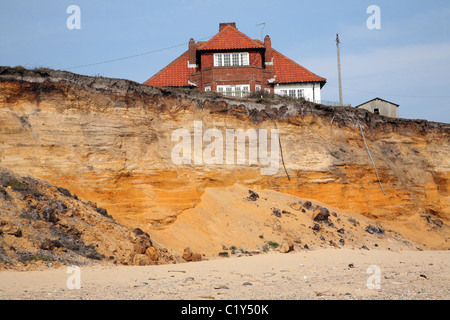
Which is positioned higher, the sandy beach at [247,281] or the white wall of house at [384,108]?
the white wall of house at [384,108]

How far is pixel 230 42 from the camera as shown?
34.1m

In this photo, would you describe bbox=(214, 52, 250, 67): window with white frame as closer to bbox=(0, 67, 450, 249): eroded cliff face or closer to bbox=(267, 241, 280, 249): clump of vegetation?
bbox=(0, 67, 450, 249): eroded cliff face

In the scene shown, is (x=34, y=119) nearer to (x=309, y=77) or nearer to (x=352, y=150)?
(x=352, y=150)

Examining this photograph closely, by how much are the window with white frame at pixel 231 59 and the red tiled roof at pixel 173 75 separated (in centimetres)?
241

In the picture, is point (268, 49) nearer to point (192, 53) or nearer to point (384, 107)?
point (192, 53)

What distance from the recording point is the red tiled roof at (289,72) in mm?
34500

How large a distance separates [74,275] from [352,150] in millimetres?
17552

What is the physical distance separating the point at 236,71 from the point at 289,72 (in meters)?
3.91

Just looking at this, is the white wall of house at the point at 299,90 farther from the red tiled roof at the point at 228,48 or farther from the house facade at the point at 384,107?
the house facade at the point at 384,107

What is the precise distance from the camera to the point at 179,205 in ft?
67.3

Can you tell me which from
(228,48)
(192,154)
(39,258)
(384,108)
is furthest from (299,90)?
(39,258)

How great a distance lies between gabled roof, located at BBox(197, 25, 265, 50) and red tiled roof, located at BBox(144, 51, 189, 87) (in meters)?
1.66

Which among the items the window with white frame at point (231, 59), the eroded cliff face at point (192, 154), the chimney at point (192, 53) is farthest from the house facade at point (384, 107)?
the chimney at point (192, 53)
